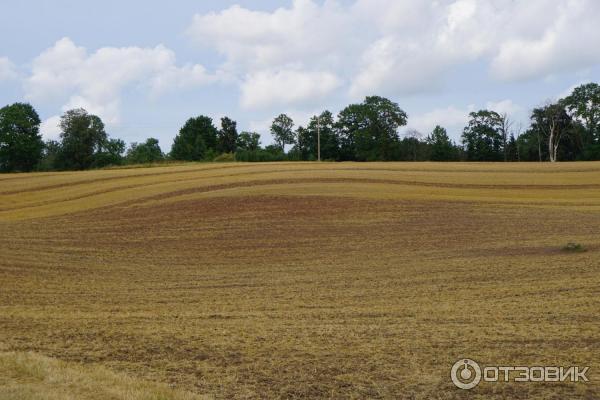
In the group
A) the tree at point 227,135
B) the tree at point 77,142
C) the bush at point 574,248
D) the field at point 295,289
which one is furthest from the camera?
the tree at point 227,135

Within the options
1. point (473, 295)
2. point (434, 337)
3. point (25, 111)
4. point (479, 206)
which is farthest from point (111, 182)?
point (25, 111)

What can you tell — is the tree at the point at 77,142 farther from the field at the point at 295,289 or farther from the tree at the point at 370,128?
the field at the point at 295,289

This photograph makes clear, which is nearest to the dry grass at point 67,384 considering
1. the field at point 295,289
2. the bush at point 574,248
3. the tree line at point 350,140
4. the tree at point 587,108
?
the field at point 295,289

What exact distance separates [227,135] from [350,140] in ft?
81.1

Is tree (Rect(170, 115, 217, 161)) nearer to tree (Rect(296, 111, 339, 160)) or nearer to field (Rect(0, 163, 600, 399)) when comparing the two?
tree (Rect(296, 111, 339, 160))

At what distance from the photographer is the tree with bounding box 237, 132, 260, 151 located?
398ft

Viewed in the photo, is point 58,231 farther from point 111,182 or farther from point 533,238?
point 533,238

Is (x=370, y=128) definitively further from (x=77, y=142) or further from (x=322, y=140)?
(x=77, y=142)

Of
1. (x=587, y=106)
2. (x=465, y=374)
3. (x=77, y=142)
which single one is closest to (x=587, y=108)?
(x=587, y=106)

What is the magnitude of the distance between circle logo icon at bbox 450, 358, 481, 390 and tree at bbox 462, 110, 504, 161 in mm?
98870

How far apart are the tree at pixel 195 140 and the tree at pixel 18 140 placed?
23.9 metres

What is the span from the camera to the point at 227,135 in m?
118

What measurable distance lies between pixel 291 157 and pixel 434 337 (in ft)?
309

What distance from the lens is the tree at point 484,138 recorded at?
10481 cm
